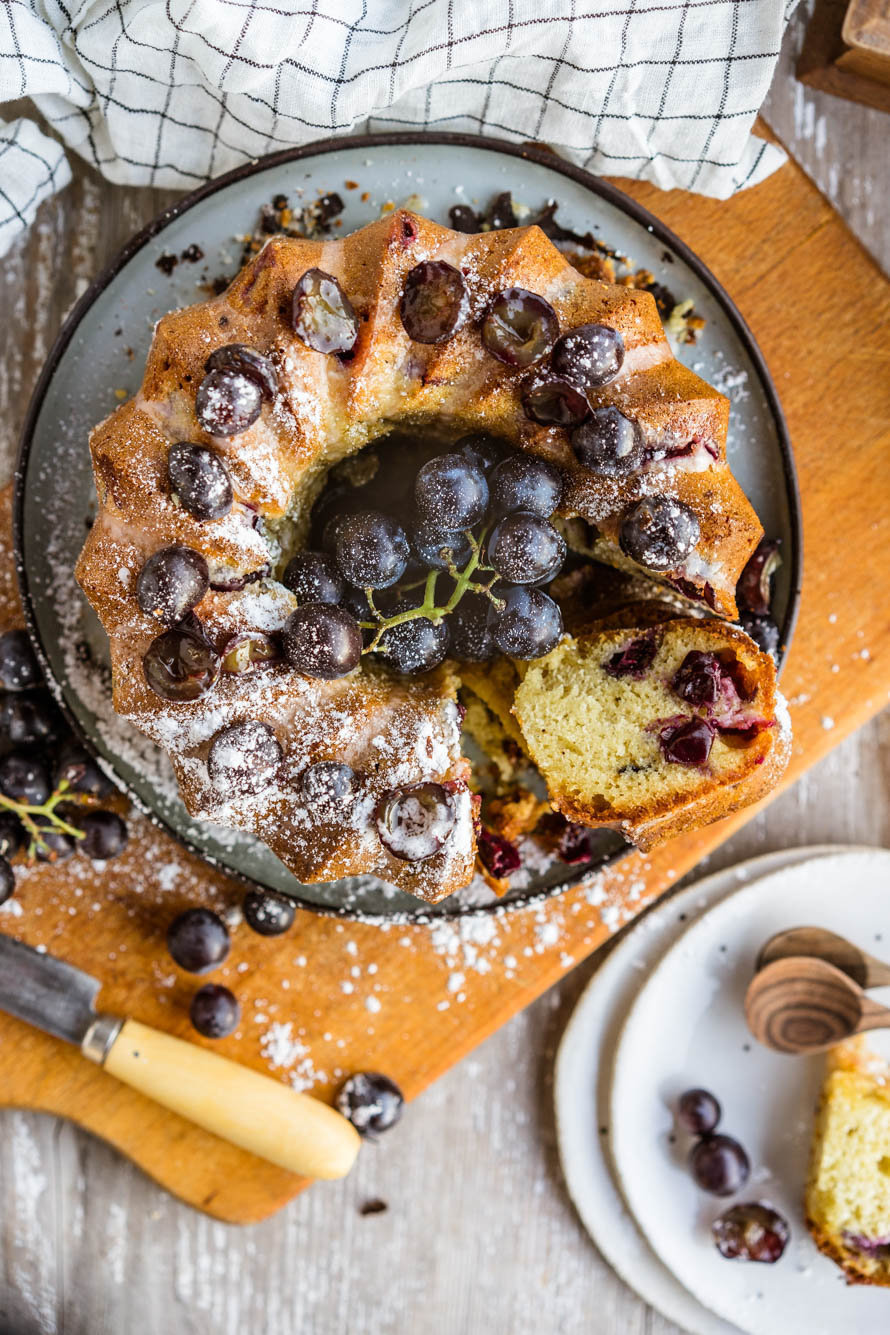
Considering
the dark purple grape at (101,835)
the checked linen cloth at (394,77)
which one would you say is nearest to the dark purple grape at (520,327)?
the checked linen cloth at (394,77)

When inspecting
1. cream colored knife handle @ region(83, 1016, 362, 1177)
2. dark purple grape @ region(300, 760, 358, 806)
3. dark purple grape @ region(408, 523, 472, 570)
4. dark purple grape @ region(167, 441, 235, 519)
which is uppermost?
dark purple grape @ region(167, 441, 235, 519)

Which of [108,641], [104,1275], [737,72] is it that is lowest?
[104,1275]

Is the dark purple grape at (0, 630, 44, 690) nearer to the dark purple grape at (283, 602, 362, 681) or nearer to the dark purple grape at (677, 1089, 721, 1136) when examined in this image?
the dark purple grape at (283, 602, 362, 681)

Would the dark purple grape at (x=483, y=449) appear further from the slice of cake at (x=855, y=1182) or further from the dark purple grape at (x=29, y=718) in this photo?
the slice of cake at (x=855, y=1182)

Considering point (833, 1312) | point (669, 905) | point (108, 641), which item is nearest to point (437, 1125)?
point (669, 905)

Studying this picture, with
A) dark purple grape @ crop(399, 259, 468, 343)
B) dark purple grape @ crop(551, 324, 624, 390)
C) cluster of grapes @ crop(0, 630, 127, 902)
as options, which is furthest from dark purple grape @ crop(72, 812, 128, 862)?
dark purple grape @ crop(551, 324, 624, 390)

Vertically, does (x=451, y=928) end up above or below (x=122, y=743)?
below

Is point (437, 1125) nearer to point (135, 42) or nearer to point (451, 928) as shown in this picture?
point (451, 928)
